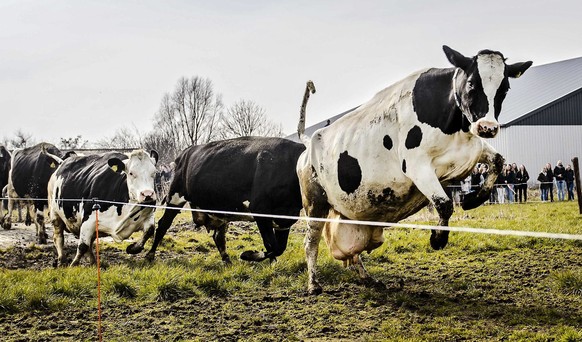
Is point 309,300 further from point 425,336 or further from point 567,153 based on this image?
point 567,153

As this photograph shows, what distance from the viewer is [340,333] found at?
17.7 feet

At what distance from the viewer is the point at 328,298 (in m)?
6.95

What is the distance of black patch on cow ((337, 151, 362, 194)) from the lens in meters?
6.45

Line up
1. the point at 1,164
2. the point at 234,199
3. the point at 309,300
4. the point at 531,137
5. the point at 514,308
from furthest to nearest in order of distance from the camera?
the point at 531,137
the point at 1,164
the point at 234,199
the point at 309,300
the point at 514,308

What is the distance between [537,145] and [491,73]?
31.0m

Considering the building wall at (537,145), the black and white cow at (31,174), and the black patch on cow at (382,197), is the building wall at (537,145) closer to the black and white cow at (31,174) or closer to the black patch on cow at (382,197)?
the black and white cow at (31,174)

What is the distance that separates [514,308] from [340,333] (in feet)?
6.00

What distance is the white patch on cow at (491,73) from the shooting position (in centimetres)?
534

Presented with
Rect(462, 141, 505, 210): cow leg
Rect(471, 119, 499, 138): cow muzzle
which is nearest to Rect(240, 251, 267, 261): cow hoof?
Rect(462, 141, 505, 210): cow leg

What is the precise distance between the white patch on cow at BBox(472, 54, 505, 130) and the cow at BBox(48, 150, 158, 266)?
211 inches

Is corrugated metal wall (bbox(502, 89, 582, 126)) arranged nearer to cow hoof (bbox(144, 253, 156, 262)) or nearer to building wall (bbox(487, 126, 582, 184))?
building wall (bbox(487, 126, 582, 184))

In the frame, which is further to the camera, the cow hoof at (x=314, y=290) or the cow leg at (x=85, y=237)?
the cow leg at (x=85, y=237)

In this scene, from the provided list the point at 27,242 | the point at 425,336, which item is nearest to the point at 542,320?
the point at 425,336

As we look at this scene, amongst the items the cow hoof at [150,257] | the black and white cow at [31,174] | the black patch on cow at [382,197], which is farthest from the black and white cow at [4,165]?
the black patch on cow at [382,197]
